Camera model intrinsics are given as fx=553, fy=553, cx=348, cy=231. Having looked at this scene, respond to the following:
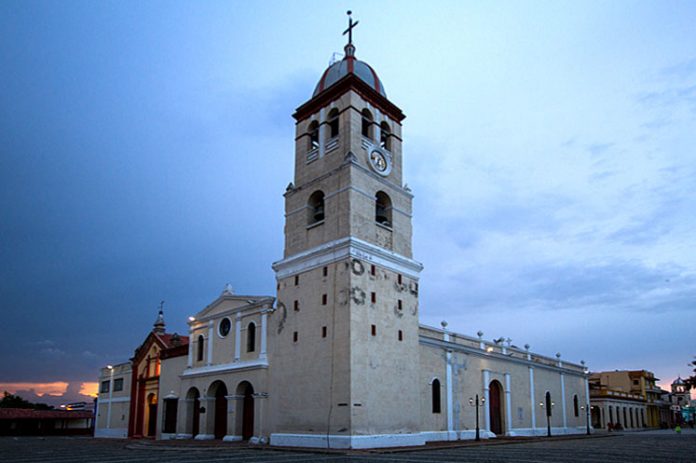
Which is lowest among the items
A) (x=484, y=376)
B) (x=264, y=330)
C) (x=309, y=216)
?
(x=484, y=376)

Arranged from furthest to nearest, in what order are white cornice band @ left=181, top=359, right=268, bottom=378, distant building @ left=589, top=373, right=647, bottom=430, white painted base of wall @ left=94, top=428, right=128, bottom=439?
1. distant building @ left=589, top=373, right=647, bottom=430
2. white painted base of wall @ left=94, top=428, right=128, bottom=439
3. white cornice band @ left=181, top=359, right=268, bottom=378

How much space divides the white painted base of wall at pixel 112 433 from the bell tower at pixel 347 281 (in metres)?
20.8

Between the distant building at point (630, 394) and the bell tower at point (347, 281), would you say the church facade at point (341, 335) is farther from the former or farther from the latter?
the distant building at point (630, 394)

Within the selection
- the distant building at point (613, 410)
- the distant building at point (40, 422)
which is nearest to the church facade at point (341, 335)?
the distant building at point (40, 422)

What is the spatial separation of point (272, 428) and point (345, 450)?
6048 millimetres

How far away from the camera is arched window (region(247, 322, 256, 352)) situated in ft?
101

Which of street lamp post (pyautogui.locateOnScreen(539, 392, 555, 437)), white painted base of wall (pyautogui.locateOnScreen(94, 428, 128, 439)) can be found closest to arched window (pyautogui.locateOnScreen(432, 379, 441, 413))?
street lamp post (pyautogui.locateOnScreen(539, 392, 555, 437))

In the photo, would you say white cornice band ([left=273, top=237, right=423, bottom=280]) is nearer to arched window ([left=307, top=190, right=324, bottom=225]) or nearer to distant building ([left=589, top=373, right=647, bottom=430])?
arched window ([left=307, top=190, right=324, bottom=225])

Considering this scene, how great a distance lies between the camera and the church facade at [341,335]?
25384 millimetres

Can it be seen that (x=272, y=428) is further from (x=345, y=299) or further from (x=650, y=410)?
(x=650, y=410)

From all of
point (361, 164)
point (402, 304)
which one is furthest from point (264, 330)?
point (361, 164)

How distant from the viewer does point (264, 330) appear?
2959 cm

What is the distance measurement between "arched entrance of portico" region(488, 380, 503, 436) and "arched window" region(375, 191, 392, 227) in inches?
581

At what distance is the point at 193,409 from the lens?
34.3m
